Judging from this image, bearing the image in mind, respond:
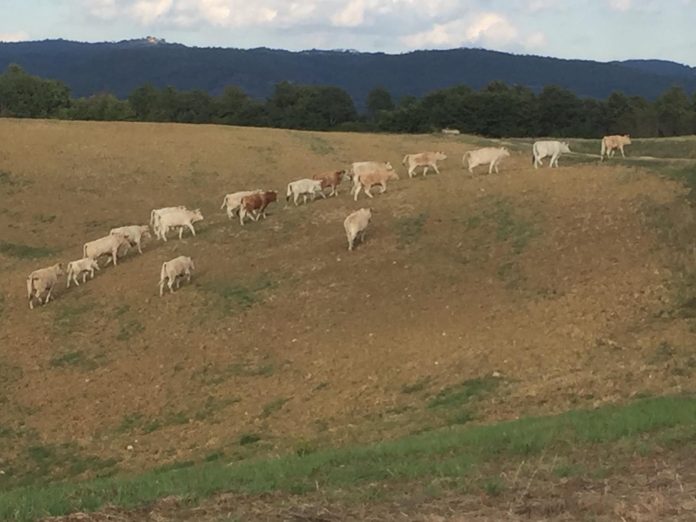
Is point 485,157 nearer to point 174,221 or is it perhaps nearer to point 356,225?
point 356,225

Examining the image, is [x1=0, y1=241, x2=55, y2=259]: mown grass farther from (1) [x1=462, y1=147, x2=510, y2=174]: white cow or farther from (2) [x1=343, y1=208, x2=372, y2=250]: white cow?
(1) [x1=462, y1=147, x2=510, y2=174]: white cow

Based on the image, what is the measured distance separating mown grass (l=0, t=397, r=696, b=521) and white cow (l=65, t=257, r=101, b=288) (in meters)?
15.1

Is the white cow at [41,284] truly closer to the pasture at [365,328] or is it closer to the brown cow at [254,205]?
the pasture at [365,328]

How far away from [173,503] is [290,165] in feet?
111

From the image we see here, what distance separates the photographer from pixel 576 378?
15484 millimetres

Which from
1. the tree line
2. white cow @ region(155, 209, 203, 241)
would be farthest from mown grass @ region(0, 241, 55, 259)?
the tree line

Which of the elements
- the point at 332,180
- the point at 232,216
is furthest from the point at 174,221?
the point at 332,180

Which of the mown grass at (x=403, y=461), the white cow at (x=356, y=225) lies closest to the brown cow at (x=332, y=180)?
the white cow at (x=356, y=225)

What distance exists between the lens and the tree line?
90250mm

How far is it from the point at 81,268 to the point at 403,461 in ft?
57.1

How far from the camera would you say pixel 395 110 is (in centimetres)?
9688

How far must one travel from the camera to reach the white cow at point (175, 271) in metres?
23.2

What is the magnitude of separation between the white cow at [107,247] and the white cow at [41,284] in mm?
1689

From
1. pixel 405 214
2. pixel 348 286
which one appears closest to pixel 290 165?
pixel 405 214
